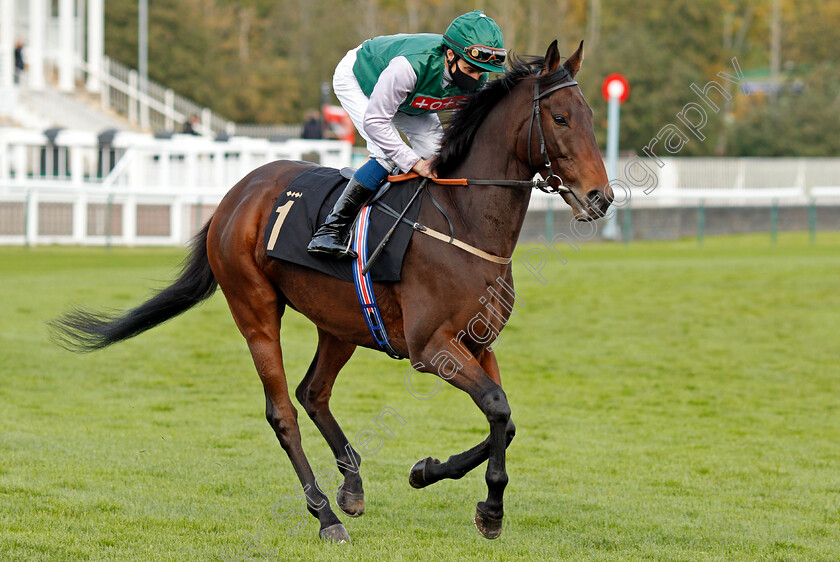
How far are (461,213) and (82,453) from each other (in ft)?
9.52

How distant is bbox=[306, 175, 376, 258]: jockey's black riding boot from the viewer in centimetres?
477

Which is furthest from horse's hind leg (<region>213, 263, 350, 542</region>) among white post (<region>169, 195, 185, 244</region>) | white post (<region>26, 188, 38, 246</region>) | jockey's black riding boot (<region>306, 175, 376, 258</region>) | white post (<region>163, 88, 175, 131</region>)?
white post (<region>163, 88, 175, 131</region>)

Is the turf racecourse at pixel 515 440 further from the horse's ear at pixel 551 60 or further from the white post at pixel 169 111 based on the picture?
the white post at pixel 169 111

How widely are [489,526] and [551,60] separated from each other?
6.29ft

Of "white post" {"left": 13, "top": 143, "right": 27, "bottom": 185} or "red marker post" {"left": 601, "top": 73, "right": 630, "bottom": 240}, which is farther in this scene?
"red marker post" {"left": 601, "top": 73, "right": 630, "bottom": 240}

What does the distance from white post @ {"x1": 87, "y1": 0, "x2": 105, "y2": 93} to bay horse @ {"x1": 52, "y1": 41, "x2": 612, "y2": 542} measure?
24.3 meters

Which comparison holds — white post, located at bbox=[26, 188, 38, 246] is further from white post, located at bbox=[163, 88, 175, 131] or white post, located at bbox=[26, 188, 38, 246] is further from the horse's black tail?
the horse's black tail

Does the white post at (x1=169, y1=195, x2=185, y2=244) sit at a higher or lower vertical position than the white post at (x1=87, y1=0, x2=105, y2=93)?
lower

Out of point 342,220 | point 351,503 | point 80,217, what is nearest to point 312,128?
point 80,217

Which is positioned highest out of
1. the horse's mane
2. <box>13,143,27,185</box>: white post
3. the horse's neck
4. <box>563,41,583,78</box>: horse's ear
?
<box>563,41,583,78</box>: horse's ear

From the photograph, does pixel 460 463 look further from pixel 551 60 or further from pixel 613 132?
pixel 613 132

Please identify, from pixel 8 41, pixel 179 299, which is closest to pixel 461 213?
pixel 179 299

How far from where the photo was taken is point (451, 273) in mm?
4445

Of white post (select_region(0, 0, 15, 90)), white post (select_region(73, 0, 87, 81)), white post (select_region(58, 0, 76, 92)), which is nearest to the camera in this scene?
white post (select_region(0, 0, 15, 90))
